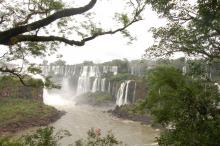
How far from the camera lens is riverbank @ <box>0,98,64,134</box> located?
39.8 m

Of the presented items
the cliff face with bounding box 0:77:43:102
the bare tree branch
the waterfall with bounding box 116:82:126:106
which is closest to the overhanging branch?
the bare tree branch

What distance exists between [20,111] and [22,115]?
144 cm

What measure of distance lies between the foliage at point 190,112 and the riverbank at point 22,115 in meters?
29.7

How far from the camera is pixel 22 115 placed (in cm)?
4416

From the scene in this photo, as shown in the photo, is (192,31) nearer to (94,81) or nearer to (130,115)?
(130,115)

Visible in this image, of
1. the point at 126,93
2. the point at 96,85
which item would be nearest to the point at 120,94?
the point at 126,93

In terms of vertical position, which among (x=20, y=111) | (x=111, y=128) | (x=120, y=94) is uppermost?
(x=120, y=94)

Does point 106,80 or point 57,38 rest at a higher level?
point 57,38

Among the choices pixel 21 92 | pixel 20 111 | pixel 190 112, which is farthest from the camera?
pixel 21 92

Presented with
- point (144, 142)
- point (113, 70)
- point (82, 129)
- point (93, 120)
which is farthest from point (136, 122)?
point (113, 70)

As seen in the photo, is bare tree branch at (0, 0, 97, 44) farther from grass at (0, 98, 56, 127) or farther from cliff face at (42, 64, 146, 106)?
cliff face at (42, 64, 146, 106)

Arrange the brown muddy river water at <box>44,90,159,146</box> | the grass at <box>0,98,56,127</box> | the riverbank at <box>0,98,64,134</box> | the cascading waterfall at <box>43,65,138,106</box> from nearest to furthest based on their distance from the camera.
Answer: the brown muddy river water at <box>44,90,159,146</box> → the riverbank at <box>0,98,64,134</box> → the grass at <box>0,98,56,127</box> → the cascading waterfall at <box>43,65,138,106</box>

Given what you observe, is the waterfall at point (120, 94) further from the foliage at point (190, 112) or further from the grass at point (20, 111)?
the foliage at point (190, 112)

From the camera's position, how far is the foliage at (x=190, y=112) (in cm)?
921
